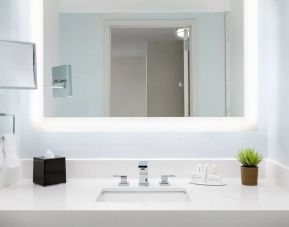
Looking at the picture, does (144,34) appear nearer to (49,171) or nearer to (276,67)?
(276,67)

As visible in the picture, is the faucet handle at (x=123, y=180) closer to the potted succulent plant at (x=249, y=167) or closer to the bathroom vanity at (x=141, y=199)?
the bathroom vanity at (x=141, y=199)

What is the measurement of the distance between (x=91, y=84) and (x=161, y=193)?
664 millimetres

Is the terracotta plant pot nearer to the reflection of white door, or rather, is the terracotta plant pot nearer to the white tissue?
the reflection of white door

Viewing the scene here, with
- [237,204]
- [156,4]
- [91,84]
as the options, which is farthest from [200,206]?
[156,4]

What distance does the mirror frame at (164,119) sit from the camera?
5.81 ft

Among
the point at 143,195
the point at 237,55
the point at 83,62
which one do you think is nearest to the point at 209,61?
the point at 237,55

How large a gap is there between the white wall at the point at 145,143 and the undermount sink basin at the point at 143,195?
0.24 metres

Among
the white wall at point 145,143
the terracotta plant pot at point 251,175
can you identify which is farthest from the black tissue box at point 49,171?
the terracotta plant pot at point 251,175

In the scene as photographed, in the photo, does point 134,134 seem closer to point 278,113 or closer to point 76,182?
point 76,182

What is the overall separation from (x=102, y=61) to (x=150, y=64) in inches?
9.8

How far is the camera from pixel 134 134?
1768mm

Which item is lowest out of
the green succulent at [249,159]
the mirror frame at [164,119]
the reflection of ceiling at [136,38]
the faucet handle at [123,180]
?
the faucet handle at [123,180]

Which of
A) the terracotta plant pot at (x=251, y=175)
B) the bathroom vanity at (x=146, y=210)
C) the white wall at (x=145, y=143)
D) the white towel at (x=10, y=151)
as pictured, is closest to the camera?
the bathroom vanity at (x=146, y=210)

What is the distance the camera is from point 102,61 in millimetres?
1816
